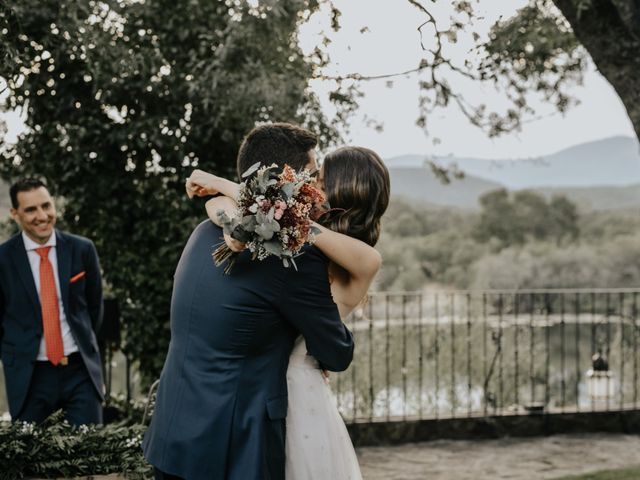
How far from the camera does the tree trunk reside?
180 inches

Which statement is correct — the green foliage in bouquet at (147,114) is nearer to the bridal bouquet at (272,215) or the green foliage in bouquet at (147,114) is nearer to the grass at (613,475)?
the grass at (613,475)

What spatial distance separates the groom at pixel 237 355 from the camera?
7.89ft

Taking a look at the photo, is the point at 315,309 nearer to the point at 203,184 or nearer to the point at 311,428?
the point at 311,428

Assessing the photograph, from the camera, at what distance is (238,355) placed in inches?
95.2

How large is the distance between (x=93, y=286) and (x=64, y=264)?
27 centimetres

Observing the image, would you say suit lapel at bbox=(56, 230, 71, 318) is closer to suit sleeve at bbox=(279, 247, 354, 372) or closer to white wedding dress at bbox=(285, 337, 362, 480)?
white wedding dress at bbox=(285, 337, 362, 480)

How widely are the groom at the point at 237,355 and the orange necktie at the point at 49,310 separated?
2319 millimetres

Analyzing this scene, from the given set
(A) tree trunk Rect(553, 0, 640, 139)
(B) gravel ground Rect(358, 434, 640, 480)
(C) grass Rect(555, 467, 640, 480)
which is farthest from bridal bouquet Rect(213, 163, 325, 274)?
(C) grass Rect(555, 467, 640, 480)

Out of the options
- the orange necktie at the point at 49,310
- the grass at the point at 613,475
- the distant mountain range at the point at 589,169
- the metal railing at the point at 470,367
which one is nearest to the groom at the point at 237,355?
the orange necktie at the point at 49,310

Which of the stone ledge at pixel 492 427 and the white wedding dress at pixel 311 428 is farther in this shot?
the stone ledge at pixel 492 427

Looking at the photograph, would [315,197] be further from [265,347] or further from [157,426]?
[157,426]

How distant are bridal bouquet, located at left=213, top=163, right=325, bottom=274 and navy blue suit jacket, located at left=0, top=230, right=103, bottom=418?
8.46 ft

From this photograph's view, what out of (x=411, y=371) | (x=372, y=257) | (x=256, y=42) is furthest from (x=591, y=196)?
(x=372, y=257)

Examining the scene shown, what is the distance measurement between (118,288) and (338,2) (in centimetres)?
310
